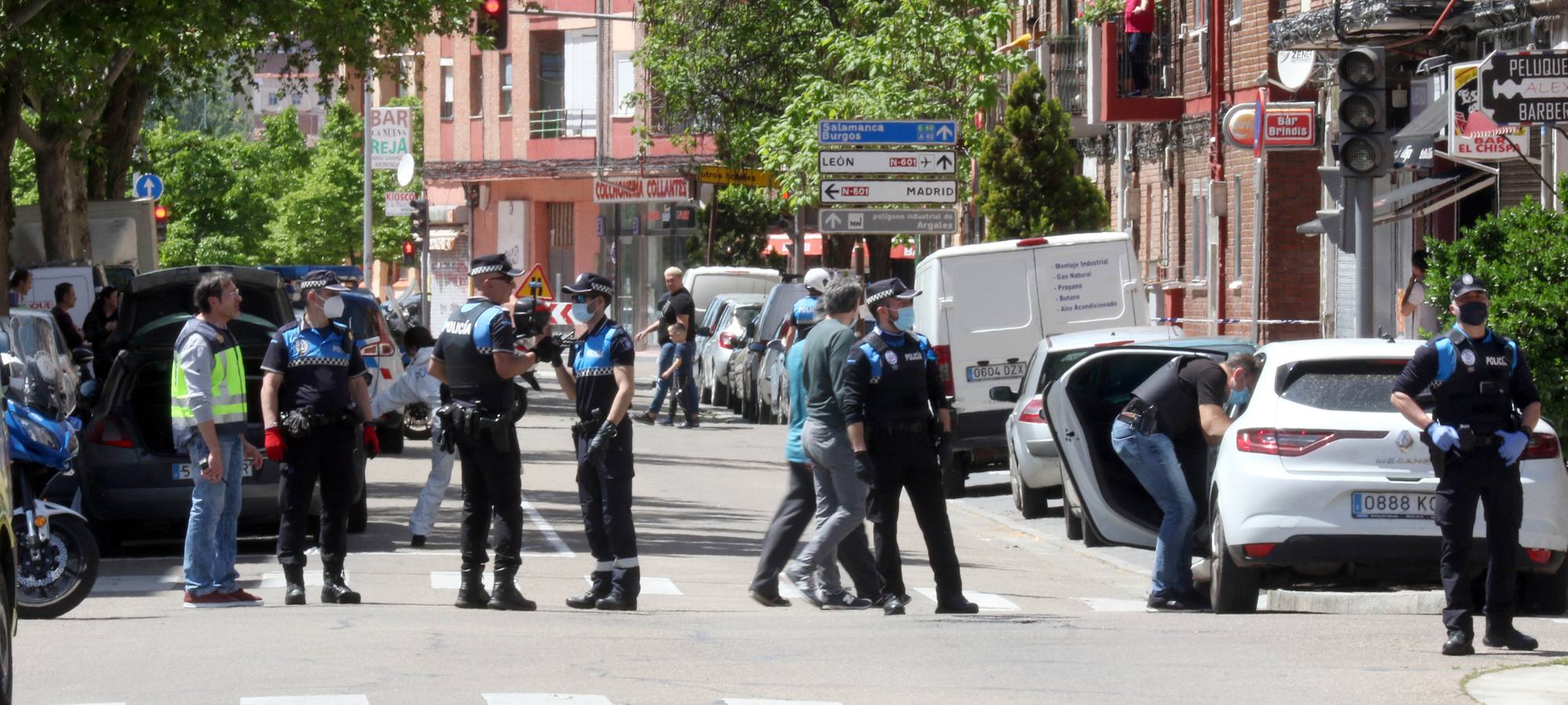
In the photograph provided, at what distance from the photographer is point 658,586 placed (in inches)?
567

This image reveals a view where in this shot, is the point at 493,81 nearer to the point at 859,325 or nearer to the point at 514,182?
the point at 514,182

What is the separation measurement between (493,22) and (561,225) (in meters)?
37.8

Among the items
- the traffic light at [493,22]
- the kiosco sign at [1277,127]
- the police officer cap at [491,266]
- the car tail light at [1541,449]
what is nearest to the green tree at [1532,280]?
the car tail light at [1541,449]

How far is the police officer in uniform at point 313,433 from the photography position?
1280cm

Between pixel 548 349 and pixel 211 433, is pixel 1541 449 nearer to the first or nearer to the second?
pixel 548 349

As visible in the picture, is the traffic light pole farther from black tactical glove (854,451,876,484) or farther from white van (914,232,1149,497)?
white van (914,232,1149,497)

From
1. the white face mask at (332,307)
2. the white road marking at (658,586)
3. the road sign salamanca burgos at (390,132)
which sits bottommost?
the white road marking at (658,586)

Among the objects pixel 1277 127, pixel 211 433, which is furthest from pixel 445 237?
pixel 211 433

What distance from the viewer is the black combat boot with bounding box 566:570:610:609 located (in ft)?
42.1

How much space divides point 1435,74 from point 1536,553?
45.0 feet

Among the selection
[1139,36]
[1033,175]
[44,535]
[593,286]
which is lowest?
[44,535]

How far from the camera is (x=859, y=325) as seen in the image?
52.8ft

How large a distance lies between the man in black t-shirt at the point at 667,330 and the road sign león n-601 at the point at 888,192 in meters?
4.14

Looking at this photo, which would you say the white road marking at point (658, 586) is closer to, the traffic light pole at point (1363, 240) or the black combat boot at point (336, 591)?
the black combat boot at point (336, 591)
